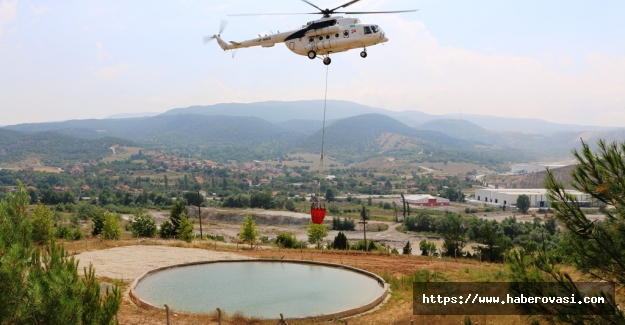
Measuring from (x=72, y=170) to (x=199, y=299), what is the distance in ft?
474

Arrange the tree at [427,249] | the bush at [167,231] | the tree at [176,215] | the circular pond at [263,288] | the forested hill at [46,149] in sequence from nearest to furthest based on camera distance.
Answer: the circular pond at [263,288] → the tree at [427,249] → the bush at [167,231] → the tree at [176,215] → the forested hill at [46,149]

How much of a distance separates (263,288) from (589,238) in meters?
11.5

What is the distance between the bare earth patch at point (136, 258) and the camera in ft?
60.1

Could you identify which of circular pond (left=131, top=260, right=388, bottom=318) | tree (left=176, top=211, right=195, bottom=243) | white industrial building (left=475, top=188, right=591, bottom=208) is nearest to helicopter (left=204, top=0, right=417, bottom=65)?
circular pond (left=131, top=260, right=388, bottom=318)

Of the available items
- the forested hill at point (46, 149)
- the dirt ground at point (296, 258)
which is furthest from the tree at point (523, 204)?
the forested hill at point (46, 149)

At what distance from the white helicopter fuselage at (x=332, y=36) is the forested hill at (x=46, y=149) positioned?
550 feet

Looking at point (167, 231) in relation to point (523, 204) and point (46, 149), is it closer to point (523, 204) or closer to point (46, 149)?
point (523, 204)

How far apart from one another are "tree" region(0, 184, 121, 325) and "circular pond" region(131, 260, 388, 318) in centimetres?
674

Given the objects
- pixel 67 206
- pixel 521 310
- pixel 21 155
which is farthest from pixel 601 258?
pixel 21 155

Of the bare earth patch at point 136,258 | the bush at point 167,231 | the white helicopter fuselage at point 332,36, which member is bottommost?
the bush at point 167,231

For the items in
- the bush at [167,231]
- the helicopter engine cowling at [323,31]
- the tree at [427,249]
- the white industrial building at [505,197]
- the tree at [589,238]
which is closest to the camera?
the tree at [589,238]

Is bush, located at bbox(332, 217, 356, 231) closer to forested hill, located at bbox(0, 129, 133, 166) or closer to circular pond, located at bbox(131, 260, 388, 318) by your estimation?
circular pond, located at bbox(131, 260, 388, 318)

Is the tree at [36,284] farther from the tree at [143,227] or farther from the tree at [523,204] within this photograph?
the tree at [523,204]

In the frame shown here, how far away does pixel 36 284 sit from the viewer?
648cm
